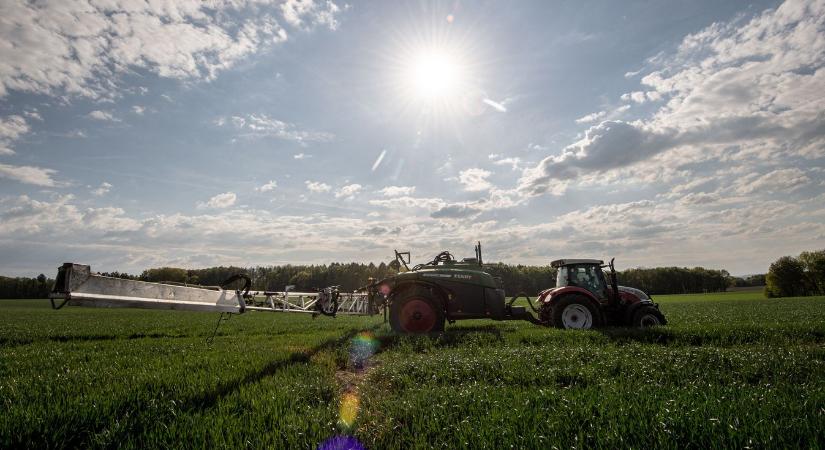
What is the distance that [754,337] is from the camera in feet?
35.7

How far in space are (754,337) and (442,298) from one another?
862 centimetres

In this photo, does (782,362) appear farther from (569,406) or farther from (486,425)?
(486,425)

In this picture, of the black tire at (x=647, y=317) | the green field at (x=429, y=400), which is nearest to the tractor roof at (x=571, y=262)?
the black tire at (x=647, y=317)

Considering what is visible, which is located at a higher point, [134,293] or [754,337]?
[134,293]

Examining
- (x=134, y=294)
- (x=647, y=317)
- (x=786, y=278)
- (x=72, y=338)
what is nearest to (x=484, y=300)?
(x=647, y=317)

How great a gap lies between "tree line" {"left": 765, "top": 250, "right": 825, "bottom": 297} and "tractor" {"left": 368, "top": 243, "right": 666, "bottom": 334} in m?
85.0

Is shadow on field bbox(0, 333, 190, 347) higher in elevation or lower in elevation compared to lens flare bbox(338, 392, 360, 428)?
lower

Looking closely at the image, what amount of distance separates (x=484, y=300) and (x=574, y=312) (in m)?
2.92

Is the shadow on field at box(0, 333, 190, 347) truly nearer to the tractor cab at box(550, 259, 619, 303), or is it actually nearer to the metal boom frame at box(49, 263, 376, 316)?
the metal boom frame at box(49, 263, 376, 316)

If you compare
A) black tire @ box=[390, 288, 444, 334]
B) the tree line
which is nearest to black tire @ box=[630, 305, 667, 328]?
black tire @ box=[390, 288, 444, 334]

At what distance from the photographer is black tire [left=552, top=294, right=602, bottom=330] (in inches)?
476

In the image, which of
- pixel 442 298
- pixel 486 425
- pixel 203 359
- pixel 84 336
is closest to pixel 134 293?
pixel 203 359

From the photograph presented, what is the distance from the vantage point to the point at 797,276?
234ft

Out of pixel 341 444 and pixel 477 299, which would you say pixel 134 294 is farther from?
pixel 477 299
